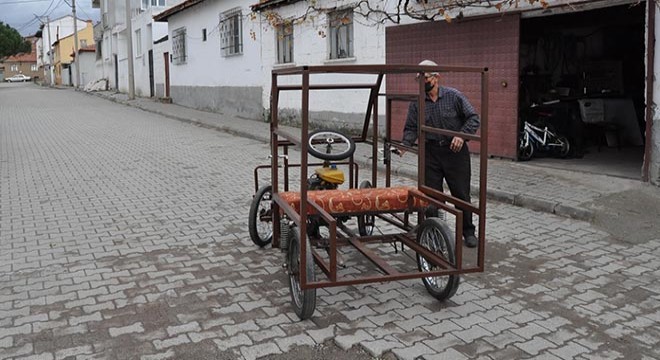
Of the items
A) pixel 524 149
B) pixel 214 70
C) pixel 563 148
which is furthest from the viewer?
pixel 214 70

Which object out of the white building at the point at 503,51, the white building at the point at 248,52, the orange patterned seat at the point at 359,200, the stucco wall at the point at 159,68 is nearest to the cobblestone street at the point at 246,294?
the orange patterned seat at the point at 359,200

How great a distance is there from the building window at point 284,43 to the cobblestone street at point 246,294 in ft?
29.3

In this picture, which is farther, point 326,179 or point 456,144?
point 326,179

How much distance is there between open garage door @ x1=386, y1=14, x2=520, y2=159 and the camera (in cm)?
1015

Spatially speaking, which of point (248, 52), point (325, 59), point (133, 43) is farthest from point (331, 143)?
point (133, 43)

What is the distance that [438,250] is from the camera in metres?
4.88

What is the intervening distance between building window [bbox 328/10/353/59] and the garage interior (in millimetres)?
3786

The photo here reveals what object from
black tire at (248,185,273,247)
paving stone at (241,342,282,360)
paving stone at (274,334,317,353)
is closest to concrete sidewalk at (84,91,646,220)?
black tire at (248,185,273,247)

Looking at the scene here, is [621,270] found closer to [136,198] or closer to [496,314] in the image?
[496,314]

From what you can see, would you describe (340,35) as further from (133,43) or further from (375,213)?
(133,43)

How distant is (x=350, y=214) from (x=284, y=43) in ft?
42.5

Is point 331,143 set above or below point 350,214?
above

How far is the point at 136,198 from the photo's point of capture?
855 cm

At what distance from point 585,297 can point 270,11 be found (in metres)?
13.9
